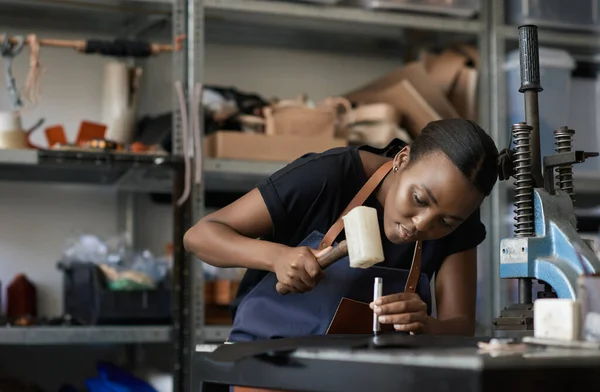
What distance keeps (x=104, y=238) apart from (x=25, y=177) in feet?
1.15

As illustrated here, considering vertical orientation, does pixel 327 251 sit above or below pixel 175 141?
below

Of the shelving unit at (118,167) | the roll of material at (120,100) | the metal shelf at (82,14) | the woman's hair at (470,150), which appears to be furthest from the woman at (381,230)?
the metal shelf at (82,14)

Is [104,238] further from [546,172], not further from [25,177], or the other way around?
[546,172]

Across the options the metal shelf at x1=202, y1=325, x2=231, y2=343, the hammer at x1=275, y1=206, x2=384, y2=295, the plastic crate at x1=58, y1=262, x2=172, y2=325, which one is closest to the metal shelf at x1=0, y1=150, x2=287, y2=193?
the plastic crate at x1=58, y1=262, x2=172, y2=325

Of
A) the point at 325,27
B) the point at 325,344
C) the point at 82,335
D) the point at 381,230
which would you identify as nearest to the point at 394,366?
the point at 325,344

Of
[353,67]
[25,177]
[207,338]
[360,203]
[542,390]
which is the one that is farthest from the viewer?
[353,67]

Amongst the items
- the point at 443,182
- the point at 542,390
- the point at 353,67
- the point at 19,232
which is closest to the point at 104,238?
the point at 19,232

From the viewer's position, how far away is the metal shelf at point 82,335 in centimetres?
273

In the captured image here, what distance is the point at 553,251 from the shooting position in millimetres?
1442

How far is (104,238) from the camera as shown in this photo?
10.9 feet

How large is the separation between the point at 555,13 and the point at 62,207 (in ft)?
6.02

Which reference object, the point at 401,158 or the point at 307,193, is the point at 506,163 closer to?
the point at 401,158

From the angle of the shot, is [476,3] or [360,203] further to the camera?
[476,3]

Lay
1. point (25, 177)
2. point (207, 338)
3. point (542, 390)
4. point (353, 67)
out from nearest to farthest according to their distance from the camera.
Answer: point (542, 390) < point (207, 338) < point (25, 177) < point (353, 67)
